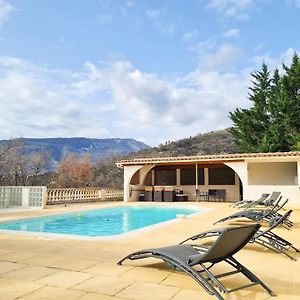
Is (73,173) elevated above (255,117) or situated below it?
below

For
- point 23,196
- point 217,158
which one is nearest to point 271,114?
point 217,158

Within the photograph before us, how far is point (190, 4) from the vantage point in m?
13.0

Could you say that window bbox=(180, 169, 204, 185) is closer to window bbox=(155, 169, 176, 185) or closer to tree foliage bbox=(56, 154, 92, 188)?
window bbox=(155, 169, 176, 185)

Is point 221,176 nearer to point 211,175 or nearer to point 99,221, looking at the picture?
point 211,175

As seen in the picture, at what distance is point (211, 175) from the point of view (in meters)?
20.9

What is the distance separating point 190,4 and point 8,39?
8114 millimetres

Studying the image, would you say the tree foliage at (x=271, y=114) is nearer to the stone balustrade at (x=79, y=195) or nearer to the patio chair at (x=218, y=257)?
the stone balustrade at (x=79, y=195)

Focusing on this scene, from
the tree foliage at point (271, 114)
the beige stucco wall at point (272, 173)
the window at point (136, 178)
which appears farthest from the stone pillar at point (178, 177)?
the tree foliage at point (271, 114)

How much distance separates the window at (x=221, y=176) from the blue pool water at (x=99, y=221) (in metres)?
5.61

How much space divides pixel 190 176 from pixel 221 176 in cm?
216

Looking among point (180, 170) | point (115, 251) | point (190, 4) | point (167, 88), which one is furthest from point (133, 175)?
point (115, 251)

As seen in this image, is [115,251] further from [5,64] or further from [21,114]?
[21,114]

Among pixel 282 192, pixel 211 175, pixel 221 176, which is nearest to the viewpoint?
pixel 282 192

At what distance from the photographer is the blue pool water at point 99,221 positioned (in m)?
9.76
